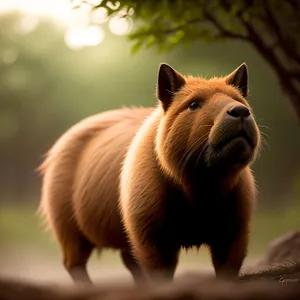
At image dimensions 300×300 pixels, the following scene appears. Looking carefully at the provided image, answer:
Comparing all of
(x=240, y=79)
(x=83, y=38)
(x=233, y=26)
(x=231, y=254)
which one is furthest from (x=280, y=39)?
(x=231, y=254)

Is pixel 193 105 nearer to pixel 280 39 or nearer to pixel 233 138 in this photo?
pixel 233 138

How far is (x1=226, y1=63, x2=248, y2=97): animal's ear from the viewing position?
2020mm

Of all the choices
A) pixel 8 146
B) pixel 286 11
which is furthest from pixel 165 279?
pixel 286 11

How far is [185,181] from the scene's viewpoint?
1.93 metres

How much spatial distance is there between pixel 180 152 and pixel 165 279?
44 centimetres

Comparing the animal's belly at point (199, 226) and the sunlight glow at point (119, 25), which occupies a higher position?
the sunlight glow at point (119, 25)

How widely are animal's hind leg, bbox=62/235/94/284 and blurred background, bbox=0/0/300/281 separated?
0.21 feet

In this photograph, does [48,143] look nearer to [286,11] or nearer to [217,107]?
[217,107]

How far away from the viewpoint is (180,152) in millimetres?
1891

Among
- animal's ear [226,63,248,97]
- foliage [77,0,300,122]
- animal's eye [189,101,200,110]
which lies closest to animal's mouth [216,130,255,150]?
animal's eye [189,101,200,110]

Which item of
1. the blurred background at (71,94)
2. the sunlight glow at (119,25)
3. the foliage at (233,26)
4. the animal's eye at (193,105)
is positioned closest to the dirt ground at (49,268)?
the blurred background at (71,94)

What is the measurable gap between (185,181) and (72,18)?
3.30ft

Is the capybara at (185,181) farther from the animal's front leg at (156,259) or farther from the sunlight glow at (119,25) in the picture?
the sunlight glow at (119,25)

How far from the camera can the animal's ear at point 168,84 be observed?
1.96m
